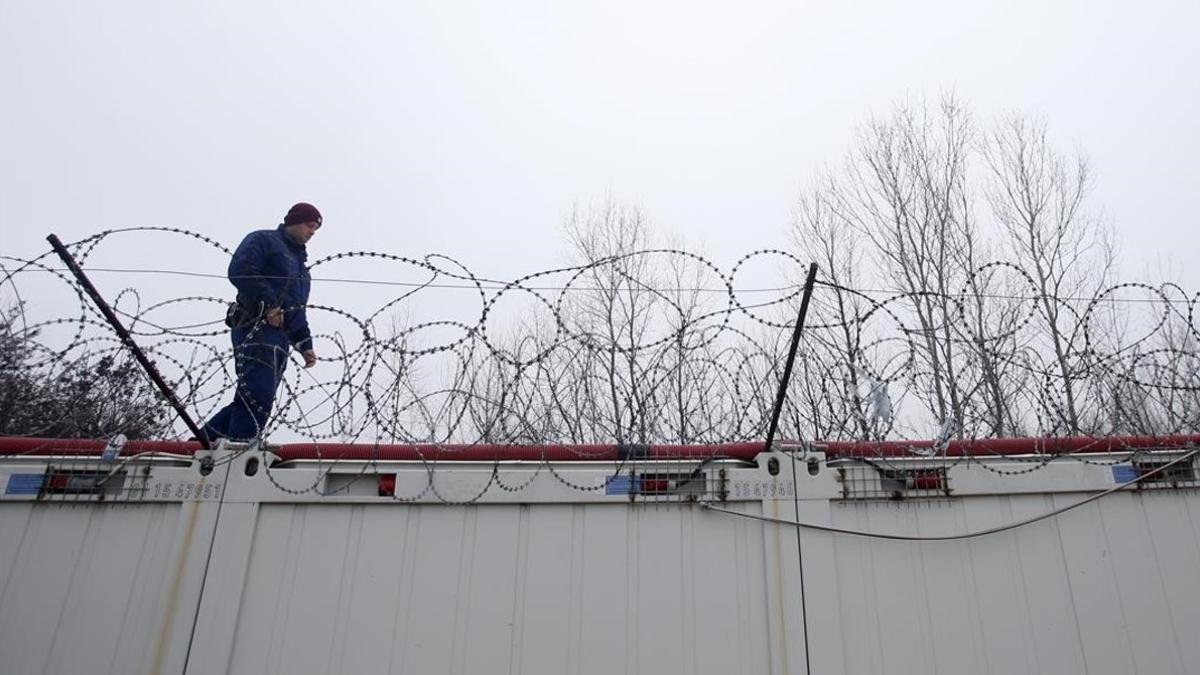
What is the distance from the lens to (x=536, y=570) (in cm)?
314

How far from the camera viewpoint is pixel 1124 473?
3.28 m

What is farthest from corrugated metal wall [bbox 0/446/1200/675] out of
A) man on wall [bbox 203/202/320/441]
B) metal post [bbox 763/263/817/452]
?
man on wall [bbox 203/202/320/441]

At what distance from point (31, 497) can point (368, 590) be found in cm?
165

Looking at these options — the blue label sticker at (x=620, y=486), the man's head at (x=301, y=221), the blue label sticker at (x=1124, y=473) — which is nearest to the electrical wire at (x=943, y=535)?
the blue label sticker at (x=1124, y=473)

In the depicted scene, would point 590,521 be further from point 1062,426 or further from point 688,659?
point 1062,426

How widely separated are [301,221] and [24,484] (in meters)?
2.01

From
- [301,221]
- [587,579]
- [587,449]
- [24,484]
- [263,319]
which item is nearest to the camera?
[587,579]

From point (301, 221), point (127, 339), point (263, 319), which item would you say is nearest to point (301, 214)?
point (301, 221)

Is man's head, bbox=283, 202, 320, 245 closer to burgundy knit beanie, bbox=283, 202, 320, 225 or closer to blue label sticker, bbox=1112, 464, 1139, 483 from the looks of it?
burgundy knit beanie, bbox=283, 202, 320, 225

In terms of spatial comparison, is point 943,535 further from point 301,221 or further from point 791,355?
point 301,221

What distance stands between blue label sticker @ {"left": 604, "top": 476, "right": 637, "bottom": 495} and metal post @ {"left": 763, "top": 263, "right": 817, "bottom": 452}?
2.22 ft

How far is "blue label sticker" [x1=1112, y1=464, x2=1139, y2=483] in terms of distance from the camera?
3.28 meters

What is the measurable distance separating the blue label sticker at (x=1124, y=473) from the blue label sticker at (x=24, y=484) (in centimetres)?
506

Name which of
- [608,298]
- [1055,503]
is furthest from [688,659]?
[608,298]
